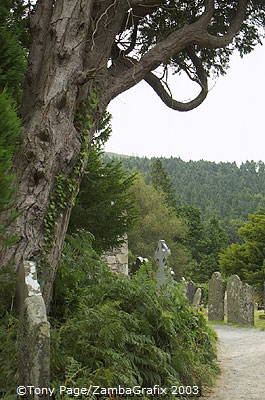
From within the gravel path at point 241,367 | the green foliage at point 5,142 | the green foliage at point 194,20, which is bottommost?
the gravel path at point 241,367

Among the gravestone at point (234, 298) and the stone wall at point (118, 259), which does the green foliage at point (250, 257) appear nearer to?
the gravestone at point (234, 298)

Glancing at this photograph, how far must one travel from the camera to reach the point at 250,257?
2209cm

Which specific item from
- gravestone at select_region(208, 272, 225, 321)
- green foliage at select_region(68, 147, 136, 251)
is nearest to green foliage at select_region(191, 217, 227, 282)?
gravestone at select_region(208, 272, 225, 321)

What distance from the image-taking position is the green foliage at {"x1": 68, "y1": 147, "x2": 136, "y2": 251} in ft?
33.7

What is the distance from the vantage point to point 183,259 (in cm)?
4506

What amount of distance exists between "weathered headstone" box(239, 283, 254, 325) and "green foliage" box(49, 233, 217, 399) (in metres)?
7.10

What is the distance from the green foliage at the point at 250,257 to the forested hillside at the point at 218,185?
41176mm

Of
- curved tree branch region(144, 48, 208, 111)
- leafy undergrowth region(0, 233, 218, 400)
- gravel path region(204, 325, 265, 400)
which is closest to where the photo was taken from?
leafy undergrowth region(0, 233, 218, 400)

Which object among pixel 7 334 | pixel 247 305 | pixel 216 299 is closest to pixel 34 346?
pixel 7 334

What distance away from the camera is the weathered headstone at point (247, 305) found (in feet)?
47.5

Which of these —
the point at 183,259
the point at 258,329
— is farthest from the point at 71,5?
the point at 183,259

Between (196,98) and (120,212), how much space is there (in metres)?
3.80

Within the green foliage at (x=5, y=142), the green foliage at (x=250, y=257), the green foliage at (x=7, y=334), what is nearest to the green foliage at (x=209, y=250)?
the green foliage at (x=250, y=257)

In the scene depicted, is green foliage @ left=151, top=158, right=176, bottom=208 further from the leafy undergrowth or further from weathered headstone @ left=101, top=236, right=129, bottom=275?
the leafy undergrowth
